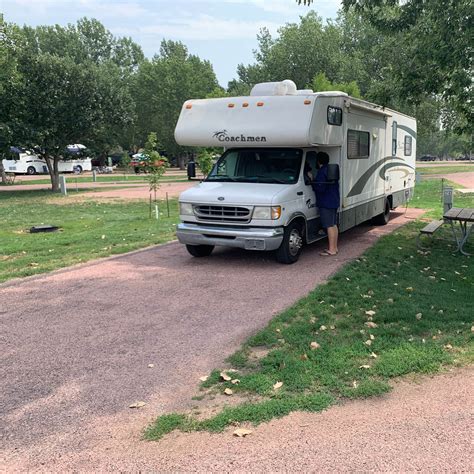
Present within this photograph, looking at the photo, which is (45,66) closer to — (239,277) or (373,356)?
(239,277)

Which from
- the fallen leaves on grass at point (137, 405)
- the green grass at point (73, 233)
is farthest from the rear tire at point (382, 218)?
the fallen leaves on grass at point (137, 405)

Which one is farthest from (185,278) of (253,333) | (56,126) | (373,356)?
(56,126)

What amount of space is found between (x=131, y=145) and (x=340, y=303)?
55.5 m

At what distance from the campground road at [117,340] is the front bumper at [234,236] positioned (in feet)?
1.37

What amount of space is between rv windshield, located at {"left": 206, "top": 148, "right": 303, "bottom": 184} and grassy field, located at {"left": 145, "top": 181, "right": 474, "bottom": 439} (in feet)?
6.82

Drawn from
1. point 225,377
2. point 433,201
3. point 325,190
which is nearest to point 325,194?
point 325,190

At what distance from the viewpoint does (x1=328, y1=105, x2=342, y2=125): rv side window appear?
325 inches

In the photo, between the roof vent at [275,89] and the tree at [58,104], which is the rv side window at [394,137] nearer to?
the roof vent at [275,89]

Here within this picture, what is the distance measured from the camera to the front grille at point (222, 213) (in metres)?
7.66

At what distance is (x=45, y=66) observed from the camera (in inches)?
899

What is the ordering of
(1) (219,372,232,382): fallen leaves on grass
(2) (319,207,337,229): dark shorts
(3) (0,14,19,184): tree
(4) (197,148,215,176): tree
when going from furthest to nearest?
(4) (197,148,215,176): tree, (3) (0,14,19,184): tree, (2) (319,207,337,229): dark shorts, (1) (219,372,232,382): fallen leaves on grass

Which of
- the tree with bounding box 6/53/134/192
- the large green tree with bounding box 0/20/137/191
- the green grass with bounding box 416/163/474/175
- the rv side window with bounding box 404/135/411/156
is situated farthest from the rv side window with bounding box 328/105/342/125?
the green grass with bounding box 416/163/474/175

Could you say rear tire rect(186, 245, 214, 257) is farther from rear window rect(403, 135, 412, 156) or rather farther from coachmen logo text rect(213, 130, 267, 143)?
rear window rect(403, 135, 412, 156)

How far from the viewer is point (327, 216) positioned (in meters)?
8.52
